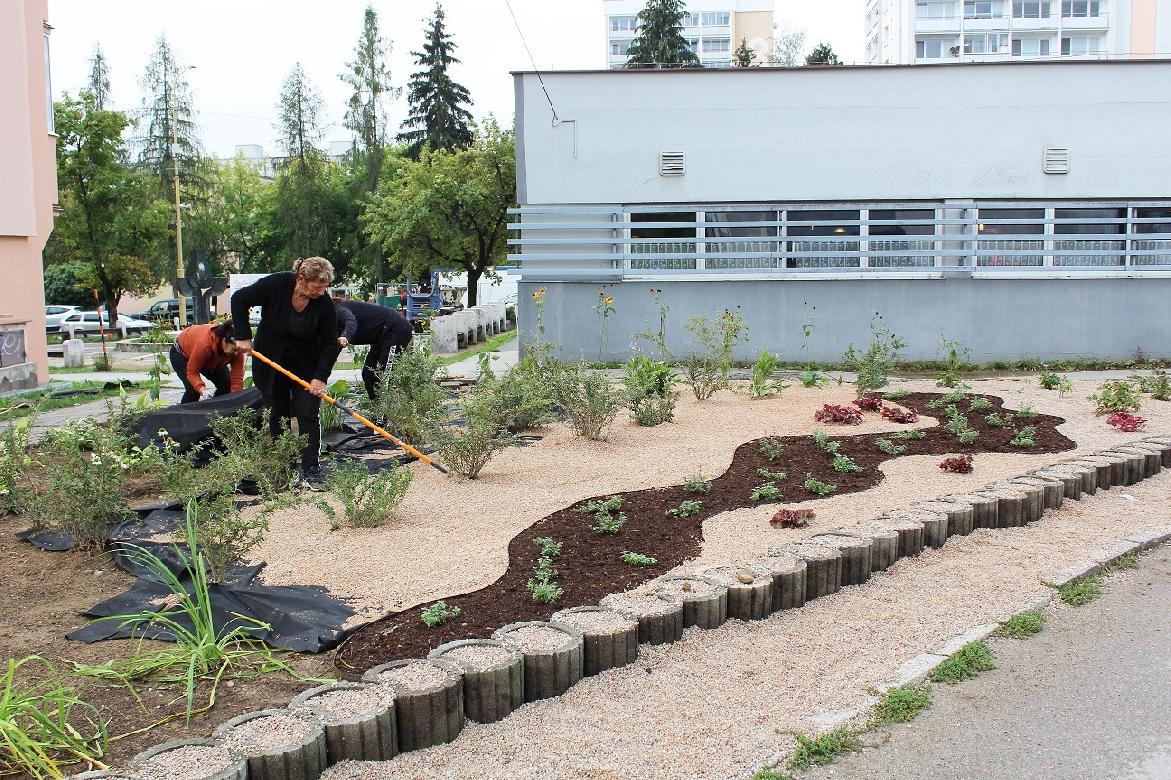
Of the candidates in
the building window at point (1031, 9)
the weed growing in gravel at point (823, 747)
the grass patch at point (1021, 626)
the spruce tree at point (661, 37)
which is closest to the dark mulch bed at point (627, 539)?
the weed growing in gravel at point (823, 747)

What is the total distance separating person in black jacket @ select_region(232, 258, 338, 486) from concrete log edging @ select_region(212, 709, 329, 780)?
4291 millimetres

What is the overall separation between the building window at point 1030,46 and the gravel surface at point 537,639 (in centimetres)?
8300

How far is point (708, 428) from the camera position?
9562 mm

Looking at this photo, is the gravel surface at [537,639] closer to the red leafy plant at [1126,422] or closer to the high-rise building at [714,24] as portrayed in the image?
the red leafy plant at [1126,422]

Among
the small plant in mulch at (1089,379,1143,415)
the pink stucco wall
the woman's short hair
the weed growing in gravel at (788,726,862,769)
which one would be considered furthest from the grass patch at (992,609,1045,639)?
the pink stucco wall

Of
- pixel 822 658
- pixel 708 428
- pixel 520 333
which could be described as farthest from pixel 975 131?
pixel 822 658

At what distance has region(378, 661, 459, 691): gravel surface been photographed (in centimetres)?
374

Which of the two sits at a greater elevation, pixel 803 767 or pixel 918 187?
pixel 918 187

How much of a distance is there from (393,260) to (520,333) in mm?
25974

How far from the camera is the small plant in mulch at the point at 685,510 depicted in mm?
6488

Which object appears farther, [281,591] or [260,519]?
[260,519]

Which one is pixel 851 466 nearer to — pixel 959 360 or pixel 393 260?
pixel 959 360

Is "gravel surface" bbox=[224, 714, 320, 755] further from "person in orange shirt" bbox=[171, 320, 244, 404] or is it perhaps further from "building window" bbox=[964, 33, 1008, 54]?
"building window" bbox=[964, 33, 1008, 54]

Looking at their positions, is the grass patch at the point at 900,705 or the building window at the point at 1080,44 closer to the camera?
the grass patch at the point at 900,705
